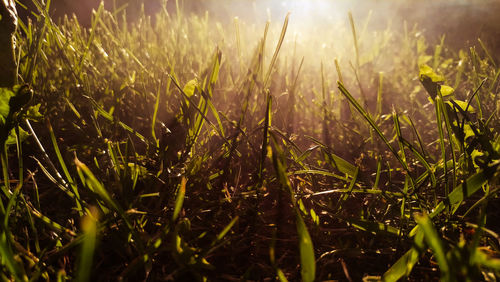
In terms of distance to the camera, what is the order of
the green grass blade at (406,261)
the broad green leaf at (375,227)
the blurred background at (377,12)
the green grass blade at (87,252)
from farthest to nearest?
the blurred background at (377,12) < the broad green leaf at (375,227) < the green grass blade at (406,261) < the green grass blade at (87,252)

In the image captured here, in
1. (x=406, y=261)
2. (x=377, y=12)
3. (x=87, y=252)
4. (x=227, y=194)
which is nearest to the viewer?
(x=87, y=252)

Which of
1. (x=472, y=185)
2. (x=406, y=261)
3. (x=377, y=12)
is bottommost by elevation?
(x=406, y=261)

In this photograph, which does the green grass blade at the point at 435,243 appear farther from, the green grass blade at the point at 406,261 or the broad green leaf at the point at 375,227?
the broad green leaf at the point at 375,227

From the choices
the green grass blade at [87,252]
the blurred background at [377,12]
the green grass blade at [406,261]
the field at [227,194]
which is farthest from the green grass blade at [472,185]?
the blurred background at [377,12]

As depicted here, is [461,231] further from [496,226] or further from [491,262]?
[491,262]

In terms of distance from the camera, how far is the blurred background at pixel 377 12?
2141 mm

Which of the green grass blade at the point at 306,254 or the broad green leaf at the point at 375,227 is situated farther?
the broad green leaf at the point at 375,227

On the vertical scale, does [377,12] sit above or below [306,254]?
above

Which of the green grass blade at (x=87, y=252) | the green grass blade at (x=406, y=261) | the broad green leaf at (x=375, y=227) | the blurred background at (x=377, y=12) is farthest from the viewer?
the blurred background at (x=377, y=12)

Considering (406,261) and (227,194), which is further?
(227,194)

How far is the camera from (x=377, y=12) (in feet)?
12.4

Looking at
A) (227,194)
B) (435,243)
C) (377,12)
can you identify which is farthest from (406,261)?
(377,12)

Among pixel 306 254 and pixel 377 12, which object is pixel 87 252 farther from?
pixel 377 12

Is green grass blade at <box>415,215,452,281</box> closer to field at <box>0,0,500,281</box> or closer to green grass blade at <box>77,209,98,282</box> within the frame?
field at <box>0,0,500,281</box>
